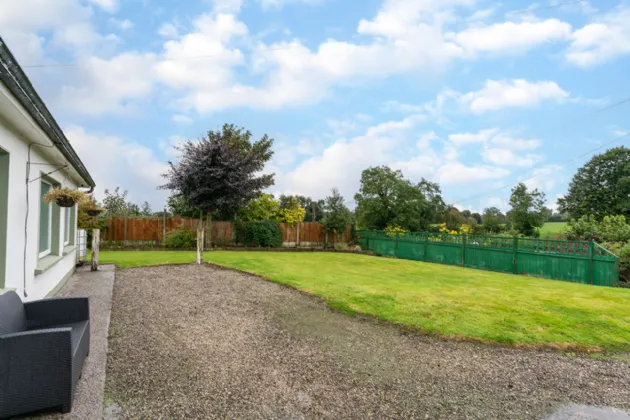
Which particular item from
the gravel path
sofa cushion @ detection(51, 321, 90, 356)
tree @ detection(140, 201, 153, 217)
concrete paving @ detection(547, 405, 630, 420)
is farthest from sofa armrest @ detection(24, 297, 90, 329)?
tree @ detection(140, 201, 153, 217)

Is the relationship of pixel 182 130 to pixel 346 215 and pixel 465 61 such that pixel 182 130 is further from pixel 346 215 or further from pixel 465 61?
pixel 465 61

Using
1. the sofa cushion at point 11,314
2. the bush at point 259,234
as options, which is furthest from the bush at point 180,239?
the sofa cushion at point 11,314

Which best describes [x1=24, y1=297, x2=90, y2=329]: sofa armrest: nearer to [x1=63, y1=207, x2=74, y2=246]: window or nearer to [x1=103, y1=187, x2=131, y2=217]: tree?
[x1=63, y1=207, x2=74, y2=246]: window

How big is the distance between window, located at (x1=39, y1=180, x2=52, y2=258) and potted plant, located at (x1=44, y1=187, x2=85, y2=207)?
547mm

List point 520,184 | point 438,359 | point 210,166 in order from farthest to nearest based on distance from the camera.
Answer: point 520,184, point 210,166, point 438,359

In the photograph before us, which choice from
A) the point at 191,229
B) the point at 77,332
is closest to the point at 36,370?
the point at 77,332

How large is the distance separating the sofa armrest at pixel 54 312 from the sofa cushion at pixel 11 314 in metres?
0.08

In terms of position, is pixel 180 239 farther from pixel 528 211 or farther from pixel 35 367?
pixel 528 211

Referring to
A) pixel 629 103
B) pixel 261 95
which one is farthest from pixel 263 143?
pixel 629 103

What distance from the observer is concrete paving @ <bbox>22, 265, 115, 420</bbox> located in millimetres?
2738

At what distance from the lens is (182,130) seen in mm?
18672

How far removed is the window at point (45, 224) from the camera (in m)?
6.90

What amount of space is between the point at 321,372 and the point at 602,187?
1580 inches

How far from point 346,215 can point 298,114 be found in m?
11.8
